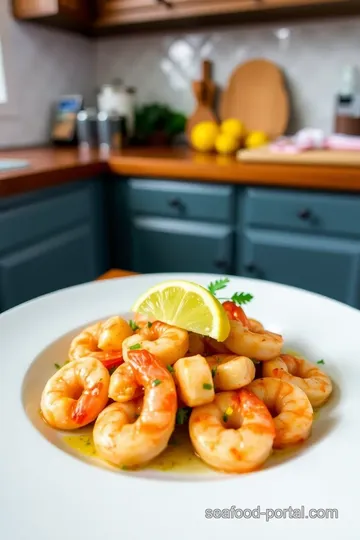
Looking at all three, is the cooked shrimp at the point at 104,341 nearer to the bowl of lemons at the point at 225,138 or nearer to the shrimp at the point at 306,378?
the shrimp at the point at 306,378

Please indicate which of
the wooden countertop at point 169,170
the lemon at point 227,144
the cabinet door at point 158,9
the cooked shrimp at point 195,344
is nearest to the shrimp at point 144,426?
the cooked shrimp at point 195,344

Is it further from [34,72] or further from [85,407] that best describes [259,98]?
[85,407]

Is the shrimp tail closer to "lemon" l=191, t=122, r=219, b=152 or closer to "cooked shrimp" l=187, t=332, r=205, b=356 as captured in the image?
"cooked shrimp" l=187, t=332, r=205, b=356

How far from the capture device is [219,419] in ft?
1.86

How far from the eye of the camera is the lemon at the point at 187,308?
0.64 meters

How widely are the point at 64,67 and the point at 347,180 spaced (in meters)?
1.66

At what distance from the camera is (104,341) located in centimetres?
70

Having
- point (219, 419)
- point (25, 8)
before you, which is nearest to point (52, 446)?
A: point (219, 419)

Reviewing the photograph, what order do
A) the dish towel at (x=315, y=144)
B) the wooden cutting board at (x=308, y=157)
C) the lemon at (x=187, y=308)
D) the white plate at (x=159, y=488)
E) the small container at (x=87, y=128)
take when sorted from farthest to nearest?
the small container at (x=87, y=128), the dish towel at (x=315, y=144), the wooden cutting board at (x=308, y=157), the lemon at (x=187, y=308), the white plate at (x=159, y=488)

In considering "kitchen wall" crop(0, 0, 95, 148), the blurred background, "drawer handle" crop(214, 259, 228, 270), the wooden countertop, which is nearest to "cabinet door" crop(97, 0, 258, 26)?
the blurred background

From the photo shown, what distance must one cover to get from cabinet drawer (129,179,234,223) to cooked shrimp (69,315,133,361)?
1.15 meters

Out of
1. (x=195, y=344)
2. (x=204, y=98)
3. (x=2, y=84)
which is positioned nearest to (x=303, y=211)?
(x=204, y=98)

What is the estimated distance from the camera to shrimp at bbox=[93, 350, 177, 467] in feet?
1.69

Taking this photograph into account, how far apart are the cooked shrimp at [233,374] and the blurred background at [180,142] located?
1.08m
